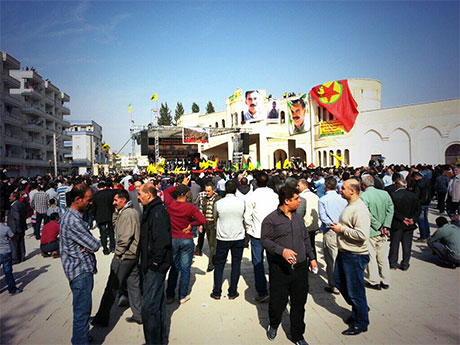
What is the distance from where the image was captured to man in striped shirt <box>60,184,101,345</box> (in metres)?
3.12

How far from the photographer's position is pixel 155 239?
316cm

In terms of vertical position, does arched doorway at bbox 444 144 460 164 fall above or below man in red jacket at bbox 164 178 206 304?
above

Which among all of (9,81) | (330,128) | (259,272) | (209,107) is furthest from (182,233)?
(209,107)

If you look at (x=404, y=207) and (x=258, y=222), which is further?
(x=404, y=207)

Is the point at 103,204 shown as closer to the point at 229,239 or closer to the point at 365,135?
the point at 229,239

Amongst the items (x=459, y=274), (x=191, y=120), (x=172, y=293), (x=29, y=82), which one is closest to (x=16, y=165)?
(x=29, y=82)

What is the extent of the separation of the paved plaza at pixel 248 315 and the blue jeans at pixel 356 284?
234 millimetres

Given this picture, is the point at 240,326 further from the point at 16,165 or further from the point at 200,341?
the point at 16,165

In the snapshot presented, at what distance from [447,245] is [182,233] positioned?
17.5ft

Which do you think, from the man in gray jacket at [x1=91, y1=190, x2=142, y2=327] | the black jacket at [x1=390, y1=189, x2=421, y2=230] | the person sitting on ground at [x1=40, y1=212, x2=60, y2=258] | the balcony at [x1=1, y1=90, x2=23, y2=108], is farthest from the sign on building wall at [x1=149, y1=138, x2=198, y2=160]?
the man in gray jacket at [x1=91, y1=190, x2=142, y2=327]

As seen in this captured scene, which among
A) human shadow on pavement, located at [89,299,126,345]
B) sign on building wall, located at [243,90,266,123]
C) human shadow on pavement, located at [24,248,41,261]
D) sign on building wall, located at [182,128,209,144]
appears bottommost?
human shadow on pavement, located at [24,248,41,261]

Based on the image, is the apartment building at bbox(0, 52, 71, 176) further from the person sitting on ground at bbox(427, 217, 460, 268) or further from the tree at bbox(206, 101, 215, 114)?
the person sitting on ground at bbox(427, 217, 460, 268)

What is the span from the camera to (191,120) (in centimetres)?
5122

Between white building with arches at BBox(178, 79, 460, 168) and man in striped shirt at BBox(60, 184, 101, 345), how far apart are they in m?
29.6
